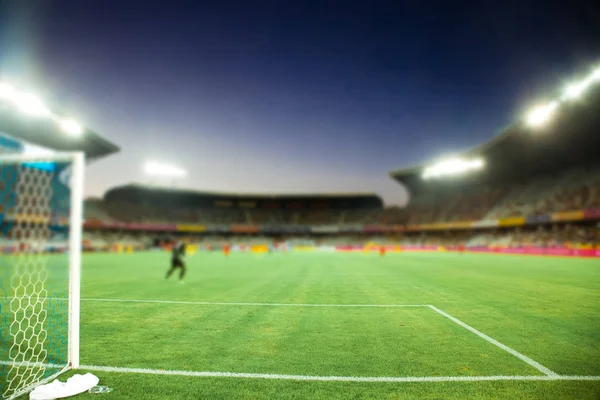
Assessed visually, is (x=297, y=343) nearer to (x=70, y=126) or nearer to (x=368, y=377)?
(x=368, y=377)

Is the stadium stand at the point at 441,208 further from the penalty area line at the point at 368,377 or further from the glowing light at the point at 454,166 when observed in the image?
the penalty area line at the point at 368,377

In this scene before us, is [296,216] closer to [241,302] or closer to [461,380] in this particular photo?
[241,302]

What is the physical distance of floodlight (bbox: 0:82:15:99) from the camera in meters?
27.5

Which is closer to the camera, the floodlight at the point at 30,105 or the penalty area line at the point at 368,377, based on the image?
the penalty area line at the point at 368,377

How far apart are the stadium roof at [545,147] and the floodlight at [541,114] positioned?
0.73 meters

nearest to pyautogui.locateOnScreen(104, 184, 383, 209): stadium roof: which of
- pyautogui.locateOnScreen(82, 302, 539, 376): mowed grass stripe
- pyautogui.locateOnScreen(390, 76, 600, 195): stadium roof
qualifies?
pyautogui.locateOnScreen(390, 76, 600, 195): stadium roof

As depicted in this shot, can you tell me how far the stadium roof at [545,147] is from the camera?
34.2 metres

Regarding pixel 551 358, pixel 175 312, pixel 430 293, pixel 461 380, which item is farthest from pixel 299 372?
pixel 430 293

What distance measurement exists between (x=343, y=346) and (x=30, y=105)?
37331 millimetres

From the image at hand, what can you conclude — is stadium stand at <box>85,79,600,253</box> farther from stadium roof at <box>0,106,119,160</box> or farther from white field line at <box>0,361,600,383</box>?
white field line at <box>0,361,600,383</box>

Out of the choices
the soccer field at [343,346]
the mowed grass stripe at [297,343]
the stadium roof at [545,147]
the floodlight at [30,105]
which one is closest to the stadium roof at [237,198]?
the stadium roof at [545,147]

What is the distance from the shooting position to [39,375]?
13.5 feet

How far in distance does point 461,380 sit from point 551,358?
1690 mm

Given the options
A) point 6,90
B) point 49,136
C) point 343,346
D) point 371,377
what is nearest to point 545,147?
point 343,346
